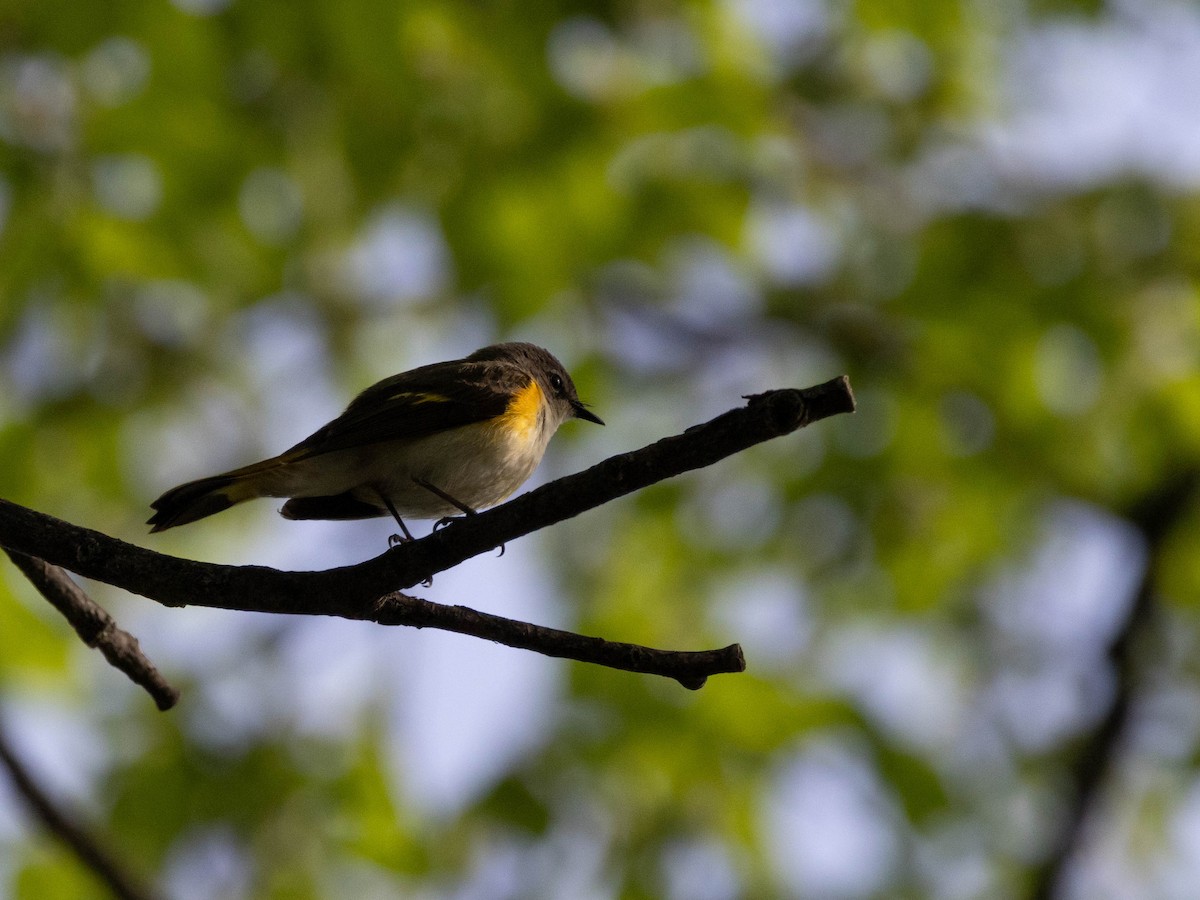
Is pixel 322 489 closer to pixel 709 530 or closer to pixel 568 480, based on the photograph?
pixel 568 480

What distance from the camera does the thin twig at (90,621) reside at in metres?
2.54

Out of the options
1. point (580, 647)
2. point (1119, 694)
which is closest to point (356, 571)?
point (580, 647)

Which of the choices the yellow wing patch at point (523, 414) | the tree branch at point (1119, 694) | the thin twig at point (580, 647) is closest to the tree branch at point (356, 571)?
the thin twig at point (580, 647)

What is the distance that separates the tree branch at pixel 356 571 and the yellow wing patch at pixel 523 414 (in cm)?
181

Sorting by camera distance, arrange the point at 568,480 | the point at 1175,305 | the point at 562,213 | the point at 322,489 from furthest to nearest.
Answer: the point at 1175,305, the point at 562,213, the point at 322,489, the point at 568,480

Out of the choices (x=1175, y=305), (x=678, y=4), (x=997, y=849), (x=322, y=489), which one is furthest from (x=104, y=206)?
(x=997, y=849)

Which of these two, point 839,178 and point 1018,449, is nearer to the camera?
point 1018,449

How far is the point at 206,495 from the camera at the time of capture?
11.6 feet

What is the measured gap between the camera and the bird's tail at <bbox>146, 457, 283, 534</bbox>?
3406 millimetres

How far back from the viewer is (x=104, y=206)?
4562 millimetres

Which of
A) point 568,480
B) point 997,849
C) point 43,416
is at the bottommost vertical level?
point 997,849

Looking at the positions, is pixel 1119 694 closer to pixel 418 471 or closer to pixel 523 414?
pixel 523 414

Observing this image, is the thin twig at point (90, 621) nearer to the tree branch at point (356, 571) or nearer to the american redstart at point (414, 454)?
the tree branch at point (356, 571)

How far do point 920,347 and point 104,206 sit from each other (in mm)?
3578
